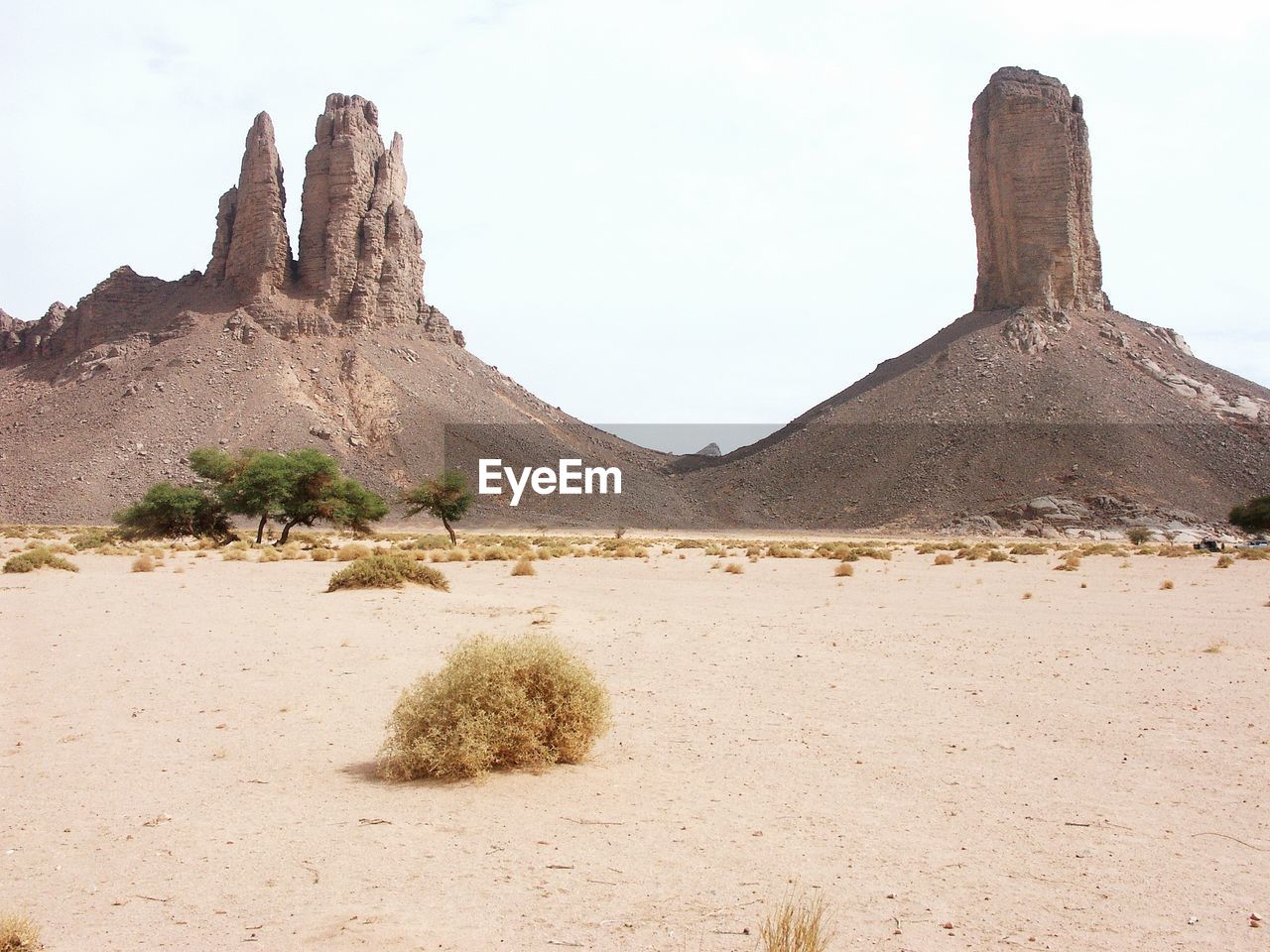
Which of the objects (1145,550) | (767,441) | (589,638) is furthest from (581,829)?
(767,441)

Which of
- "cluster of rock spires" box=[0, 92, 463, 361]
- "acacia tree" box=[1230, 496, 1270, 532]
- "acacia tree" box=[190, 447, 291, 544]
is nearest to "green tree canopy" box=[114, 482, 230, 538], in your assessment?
"acacia tree" box=[190, 447, 291, 544]

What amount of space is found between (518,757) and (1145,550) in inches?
1548

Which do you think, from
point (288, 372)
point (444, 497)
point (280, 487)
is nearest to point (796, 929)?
point (280, 487)

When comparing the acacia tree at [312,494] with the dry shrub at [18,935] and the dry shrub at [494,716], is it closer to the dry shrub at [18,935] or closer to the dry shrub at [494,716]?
the dry shrub at [494,716]

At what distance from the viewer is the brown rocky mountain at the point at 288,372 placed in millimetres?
74812

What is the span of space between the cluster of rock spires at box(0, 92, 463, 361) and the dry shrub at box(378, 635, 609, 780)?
84.1m

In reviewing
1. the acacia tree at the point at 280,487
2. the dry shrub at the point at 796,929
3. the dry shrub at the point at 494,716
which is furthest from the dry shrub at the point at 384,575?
A: the acacia tree at the point at 280,487

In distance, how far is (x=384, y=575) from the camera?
2164 cm

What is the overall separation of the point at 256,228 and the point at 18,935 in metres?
93.7

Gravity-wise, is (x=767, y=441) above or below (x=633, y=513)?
above

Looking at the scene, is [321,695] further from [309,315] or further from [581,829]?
[309,315]

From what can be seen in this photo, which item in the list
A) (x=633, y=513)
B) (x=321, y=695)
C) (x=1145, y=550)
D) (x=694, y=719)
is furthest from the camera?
(x=633, y=513)

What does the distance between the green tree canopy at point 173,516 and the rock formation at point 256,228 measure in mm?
46699

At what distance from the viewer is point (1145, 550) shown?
4122 centimetres
